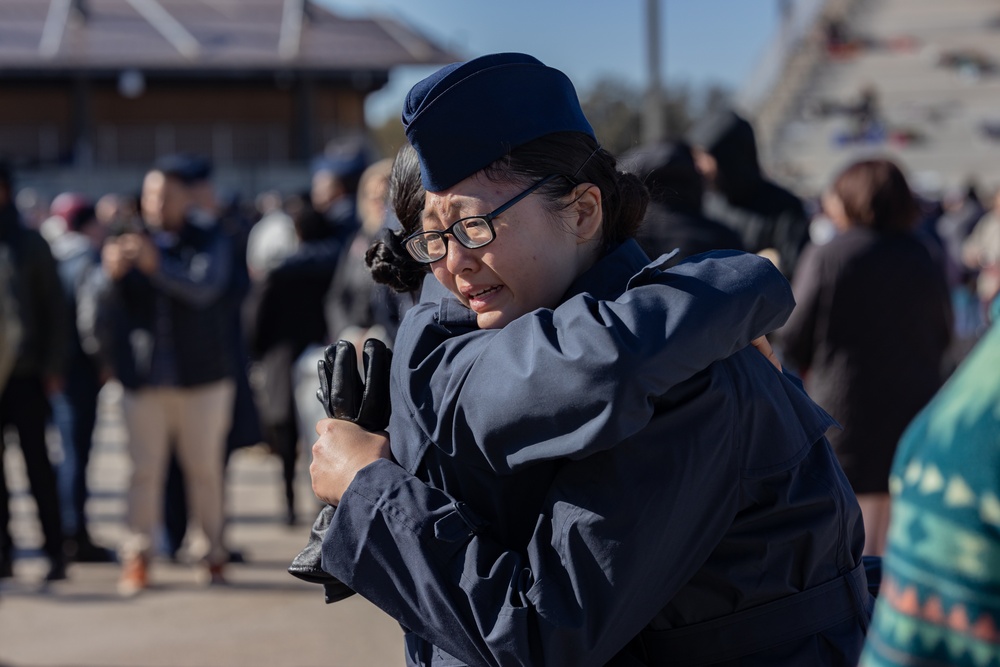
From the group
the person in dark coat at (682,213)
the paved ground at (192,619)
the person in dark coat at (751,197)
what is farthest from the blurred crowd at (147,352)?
the person in dark coat at (751,197)

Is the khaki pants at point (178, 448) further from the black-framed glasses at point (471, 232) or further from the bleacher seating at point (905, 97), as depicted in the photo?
the bleacher seating at point (905, 97)

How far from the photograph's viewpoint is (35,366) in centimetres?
617

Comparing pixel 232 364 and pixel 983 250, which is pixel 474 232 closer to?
pixel 232 364

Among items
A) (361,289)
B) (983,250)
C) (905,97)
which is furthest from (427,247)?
(905,97)

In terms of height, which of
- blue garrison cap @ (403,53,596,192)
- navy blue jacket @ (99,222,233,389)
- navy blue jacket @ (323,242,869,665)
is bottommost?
navy blue jacket @ (99,222,233,389)

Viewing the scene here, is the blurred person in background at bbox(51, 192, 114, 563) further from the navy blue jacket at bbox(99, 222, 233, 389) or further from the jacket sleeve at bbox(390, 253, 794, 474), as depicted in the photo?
the jacket sleeve at bbox(390, 253, 794, 474)

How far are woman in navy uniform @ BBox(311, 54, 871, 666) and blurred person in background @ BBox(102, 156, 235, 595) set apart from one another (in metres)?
4.26

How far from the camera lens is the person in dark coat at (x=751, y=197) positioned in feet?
17.7

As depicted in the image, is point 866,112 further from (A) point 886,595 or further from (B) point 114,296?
(A) point 886,595

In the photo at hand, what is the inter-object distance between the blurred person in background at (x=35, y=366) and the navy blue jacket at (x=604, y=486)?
4.84 meters

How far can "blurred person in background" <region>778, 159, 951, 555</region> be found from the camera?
4.61 meters

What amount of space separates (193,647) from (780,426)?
4.13 metres

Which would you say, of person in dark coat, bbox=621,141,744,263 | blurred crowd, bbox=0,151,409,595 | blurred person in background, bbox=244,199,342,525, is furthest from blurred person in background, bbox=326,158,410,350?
person in dark coat, bbox=621,141,744,263

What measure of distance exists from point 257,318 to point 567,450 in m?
5.82
